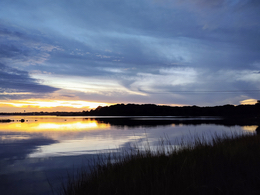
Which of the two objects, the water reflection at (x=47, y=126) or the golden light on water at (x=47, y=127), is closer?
the golden light on water at (x=47, y=127)

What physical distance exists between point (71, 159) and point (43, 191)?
4426mm

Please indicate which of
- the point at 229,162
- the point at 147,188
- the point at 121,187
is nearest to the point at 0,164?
the point at 121,187

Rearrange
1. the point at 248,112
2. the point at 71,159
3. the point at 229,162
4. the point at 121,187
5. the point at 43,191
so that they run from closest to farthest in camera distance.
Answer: the point at 121,187
the point at 229,162
the point at 43,191
the point at 71,159
the point at 248,112

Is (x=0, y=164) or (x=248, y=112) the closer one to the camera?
(x=0, y=164)

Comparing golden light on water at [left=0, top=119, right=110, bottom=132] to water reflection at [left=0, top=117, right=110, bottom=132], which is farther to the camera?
water reflection at [left=0, top=117, right=110, bottom=132]

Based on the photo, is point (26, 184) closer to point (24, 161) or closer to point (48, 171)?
point (48, 171)

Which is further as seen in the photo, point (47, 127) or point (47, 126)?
point (47, 126)

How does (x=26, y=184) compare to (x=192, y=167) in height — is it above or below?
below

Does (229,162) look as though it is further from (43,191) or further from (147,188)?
(43,191)

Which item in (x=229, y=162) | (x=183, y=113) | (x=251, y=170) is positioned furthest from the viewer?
(x=183, y=113)

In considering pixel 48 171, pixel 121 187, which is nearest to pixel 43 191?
pixel 48 171

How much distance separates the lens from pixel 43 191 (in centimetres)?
725

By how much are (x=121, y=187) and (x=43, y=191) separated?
3748 millimetres

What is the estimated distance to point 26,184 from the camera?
25.8 ft
